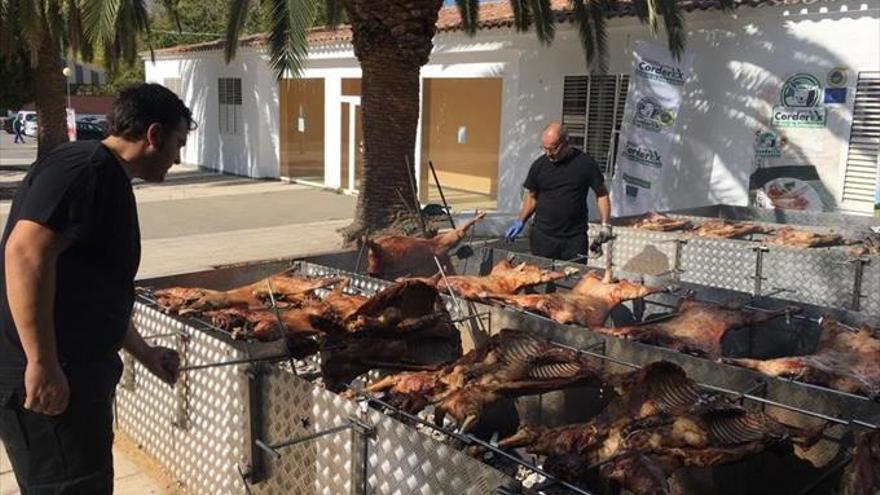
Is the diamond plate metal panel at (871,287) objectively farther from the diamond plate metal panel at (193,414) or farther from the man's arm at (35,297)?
the man's arm at (35,297)

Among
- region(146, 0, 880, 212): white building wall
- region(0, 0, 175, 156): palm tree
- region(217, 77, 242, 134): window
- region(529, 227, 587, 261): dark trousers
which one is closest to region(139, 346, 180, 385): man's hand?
region(529, 227, 587, 261): dark trousers

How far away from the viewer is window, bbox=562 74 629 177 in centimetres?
1298

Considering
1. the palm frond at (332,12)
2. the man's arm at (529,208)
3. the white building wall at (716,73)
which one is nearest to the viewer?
the man's arm at (529,208)

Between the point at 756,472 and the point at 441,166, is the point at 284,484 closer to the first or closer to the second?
the point at 756,472

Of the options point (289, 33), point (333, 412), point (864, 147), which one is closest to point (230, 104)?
point (289, 33)

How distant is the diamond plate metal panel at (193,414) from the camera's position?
3533 millimetres

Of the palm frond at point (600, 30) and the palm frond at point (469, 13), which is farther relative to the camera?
the palm frond at point (469, 13)

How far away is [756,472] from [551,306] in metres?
1.58

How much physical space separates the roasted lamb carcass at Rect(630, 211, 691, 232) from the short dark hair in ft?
17.7

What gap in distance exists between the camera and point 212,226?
13945 mm

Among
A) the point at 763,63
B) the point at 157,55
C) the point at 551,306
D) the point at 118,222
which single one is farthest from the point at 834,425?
the point at 157,55

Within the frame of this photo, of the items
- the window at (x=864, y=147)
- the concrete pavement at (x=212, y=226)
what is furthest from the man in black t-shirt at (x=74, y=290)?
the window at (x=864, y=147)

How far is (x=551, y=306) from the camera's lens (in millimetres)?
4453

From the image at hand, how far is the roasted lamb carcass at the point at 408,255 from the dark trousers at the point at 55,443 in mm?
3074
